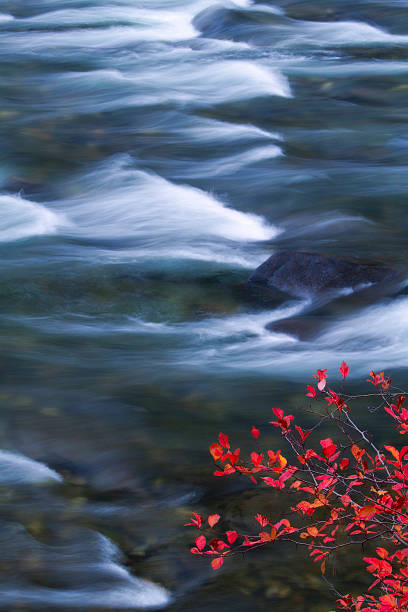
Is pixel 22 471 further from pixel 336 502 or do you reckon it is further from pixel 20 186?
pixel 20 186

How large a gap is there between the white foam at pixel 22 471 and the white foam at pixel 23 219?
4.33 metres

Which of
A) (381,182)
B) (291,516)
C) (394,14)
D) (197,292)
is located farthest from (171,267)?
(394,14)

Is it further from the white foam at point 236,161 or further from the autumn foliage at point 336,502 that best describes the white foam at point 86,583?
the white foam at point 236,161

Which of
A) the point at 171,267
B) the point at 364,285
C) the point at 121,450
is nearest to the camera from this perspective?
the point at 121,450

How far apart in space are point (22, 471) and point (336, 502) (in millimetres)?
1596

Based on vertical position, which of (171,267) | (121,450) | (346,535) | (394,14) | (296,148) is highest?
(394,14)

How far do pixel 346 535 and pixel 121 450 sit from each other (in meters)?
1.33

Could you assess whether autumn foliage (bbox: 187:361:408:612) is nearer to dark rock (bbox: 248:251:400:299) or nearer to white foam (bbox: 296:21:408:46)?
dark rock (bbox: 248:251:400:299)

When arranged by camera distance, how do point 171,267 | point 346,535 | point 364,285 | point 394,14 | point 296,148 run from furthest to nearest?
point 394,14 → point 296,148 → point 171,267 → point 364,285 → point 346,535

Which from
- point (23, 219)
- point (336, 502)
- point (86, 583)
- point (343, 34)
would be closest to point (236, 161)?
point (23, 219)

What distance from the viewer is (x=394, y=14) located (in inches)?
661

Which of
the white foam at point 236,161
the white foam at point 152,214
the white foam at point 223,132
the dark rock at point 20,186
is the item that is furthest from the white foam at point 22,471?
the white foam at point 223,132

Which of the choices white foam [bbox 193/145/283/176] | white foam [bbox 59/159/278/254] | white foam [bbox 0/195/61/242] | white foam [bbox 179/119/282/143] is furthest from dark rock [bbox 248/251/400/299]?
white foam [bbox 179/119/282/143]

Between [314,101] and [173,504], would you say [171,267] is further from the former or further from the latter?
[314,101]
